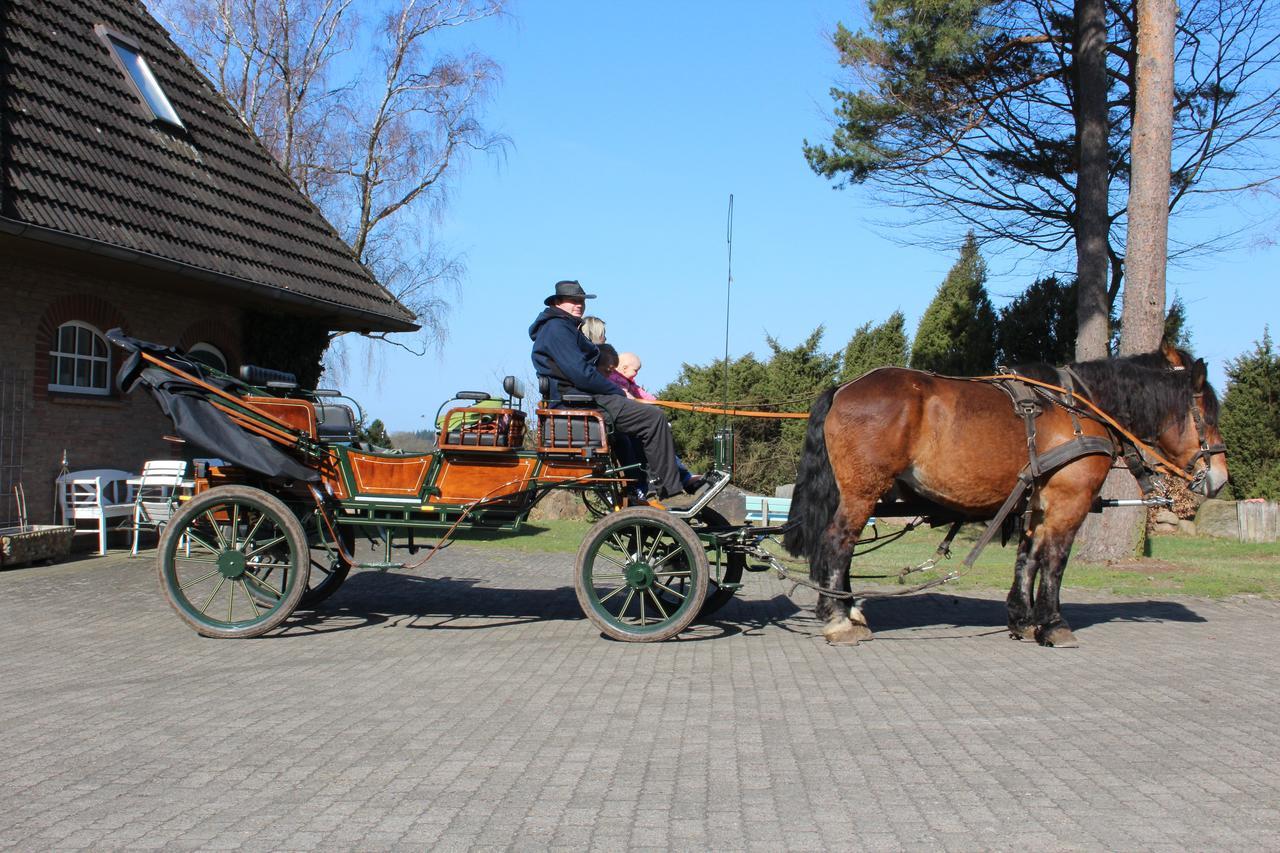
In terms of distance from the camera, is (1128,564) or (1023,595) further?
(1128,564)

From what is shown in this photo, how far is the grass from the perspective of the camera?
9898 mm

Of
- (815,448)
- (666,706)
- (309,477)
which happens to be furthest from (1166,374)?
A: (309,477)

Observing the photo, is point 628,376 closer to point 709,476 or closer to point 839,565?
point 709,476

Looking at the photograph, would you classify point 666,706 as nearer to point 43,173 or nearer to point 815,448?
point 815,448

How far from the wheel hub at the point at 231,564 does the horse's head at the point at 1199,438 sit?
19.3 ft

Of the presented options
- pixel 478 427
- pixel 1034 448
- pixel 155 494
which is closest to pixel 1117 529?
pixel 1034 448

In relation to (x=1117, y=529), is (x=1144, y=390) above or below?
above

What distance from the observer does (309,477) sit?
7141mm

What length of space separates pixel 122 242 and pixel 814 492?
759 cm

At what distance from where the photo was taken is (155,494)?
11.6 metres

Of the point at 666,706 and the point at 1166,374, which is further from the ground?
the point at 1166,374

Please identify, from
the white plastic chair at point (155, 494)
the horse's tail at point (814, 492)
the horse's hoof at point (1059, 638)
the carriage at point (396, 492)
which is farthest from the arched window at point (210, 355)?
the horse's hoof at point (1059, 638)

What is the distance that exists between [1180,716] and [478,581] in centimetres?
647

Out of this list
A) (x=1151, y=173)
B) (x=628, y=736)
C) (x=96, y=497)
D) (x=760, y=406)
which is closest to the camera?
(x=628, y=736)
